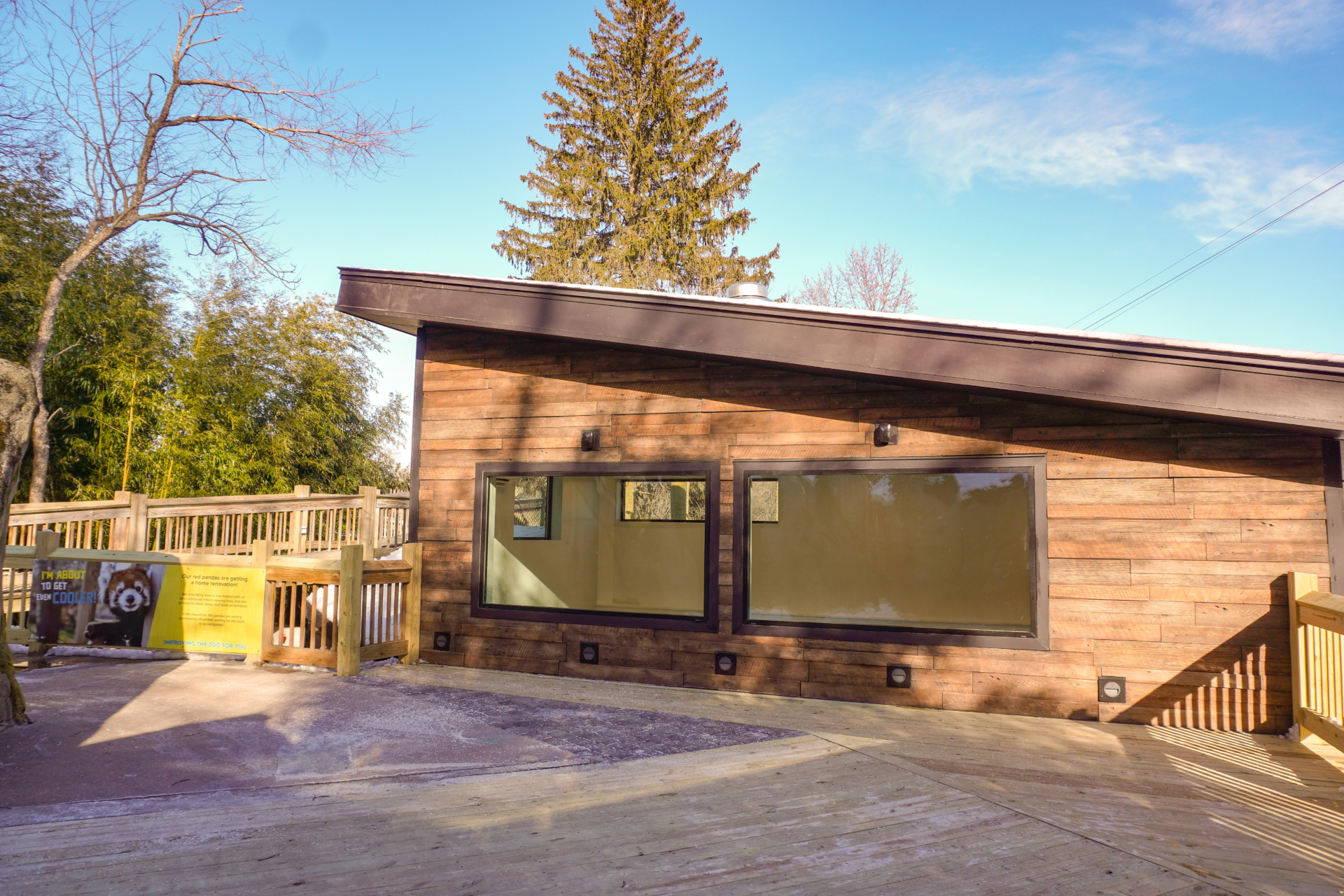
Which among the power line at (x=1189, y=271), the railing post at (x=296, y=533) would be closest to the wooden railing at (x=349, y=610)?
the railing post at (x=296, y=533)

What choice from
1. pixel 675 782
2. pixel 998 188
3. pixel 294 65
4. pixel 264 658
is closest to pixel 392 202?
pixel 294 65

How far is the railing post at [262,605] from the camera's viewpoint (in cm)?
542

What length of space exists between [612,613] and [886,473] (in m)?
2.13

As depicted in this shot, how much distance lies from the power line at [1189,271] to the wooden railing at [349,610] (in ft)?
50.7

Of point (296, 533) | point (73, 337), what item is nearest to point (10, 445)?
point (296, 533)

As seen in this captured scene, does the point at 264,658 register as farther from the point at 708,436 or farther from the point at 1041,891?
the point at 1041,891

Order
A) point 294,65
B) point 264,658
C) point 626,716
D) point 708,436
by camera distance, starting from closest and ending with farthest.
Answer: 1. point 626,716
2. point 708,436
3. point 264,658
4. point 294,65

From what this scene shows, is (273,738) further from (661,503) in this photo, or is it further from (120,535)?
(120,535)

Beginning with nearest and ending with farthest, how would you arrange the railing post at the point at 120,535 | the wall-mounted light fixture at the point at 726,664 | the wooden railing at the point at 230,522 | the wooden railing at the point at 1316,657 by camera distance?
the wooden railing at the point at 1316,657 < the wall-mounted light fixture at the point at 726,664 < the wooden railing at the point at 230,522 < the railing post at the point at 120,535

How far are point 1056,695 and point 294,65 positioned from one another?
12790 mm

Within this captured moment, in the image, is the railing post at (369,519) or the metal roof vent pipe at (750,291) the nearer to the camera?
the metal roof vent pipe at (750,291)

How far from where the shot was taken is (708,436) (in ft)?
16.4

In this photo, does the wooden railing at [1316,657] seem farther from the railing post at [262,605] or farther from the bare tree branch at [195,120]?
the bare tree branch at [195,120]

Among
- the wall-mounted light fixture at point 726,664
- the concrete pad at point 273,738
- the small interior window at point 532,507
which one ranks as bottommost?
the concrete pad at point 273,738
